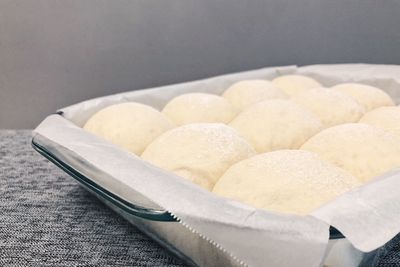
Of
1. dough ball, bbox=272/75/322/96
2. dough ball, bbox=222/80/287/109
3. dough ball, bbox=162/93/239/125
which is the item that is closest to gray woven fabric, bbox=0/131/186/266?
dough ball, bbox=162/93/239/125

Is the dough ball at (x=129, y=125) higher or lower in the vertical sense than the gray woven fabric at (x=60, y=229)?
higher

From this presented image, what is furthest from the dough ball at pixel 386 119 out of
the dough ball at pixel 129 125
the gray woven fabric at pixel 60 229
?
the gray woven fabric at pixel 60 229

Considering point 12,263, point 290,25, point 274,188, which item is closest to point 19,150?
point 12,263

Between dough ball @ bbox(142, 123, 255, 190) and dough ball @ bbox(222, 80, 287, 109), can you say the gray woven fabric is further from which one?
dough ball @ bbox(222, 80, 287, 109)

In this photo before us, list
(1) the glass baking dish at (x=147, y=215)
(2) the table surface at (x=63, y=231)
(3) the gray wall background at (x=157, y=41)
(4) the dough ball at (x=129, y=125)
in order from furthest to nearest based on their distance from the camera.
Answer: (3) the gray wall background at (x=157, y=41), (4) the dough ball at (x=129, y=125), (2) the table surface at (x=63, y=231), (1) the glass baking dish at (x=147, y=215)

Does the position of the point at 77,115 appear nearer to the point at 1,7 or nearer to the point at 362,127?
the point at 362,127

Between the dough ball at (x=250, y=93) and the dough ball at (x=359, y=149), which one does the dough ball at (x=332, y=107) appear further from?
the dough ball at (x=359, y=149)

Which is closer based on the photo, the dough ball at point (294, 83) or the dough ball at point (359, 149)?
the dough ball at point (359, 149)
